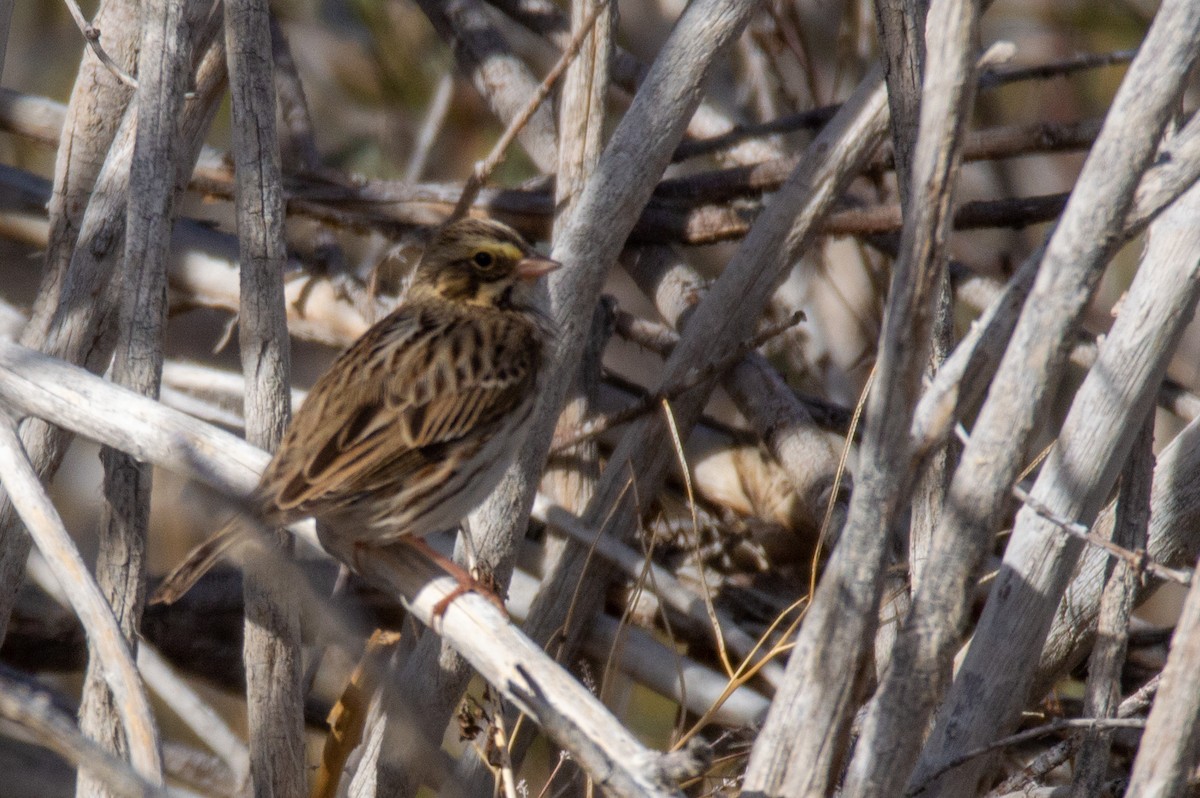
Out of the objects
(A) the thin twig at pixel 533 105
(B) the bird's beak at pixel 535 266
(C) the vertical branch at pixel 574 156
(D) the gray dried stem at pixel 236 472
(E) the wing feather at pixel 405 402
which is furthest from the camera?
(C) the vertical branch at pixel 574 156

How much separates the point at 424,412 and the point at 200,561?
2.60 ft

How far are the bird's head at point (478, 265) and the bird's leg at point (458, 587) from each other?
0.80m

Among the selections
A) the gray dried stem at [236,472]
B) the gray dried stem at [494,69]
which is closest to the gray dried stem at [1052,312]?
the gray dried stem at [236,472]

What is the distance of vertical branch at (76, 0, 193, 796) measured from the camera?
3.33 metres

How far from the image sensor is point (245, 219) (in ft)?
11.1

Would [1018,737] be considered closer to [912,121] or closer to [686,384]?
[912,121]

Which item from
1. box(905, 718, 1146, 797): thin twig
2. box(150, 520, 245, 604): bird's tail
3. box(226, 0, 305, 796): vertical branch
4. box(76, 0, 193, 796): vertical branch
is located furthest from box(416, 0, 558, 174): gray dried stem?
box(905, 718, 1146, 797): thin twig

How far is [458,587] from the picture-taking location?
10.0ft

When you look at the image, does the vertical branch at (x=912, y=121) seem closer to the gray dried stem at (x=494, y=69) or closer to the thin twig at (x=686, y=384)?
the thin twig at (x=686, y=384)

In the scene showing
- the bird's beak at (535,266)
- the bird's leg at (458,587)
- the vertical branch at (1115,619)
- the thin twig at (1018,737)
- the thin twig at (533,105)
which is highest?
the thin twig at (533,105)

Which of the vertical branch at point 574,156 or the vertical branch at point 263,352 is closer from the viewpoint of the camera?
the vertical branch at point 263,352

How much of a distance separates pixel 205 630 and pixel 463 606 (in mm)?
2443

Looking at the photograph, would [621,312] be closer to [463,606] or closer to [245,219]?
[245,219]

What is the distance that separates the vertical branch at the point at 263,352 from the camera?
11.0 feet
